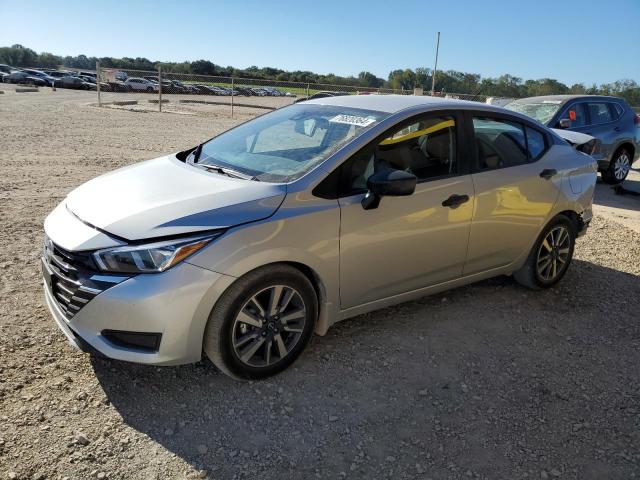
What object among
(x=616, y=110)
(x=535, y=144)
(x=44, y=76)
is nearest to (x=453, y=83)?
(x=616, y=110)

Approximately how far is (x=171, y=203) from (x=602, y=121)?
32.8 feet

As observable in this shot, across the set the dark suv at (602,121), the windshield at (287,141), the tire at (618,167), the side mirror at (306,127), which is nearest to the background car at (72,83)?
the dark suv at (602,121)

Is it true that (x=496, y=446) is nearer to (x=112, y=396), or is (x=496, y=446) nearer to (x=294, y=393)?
(x=294, y=393)

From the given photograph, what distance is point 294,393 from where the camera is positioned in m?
3.16

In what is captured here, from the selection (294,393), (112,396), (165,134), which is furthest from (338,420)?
(165,134)

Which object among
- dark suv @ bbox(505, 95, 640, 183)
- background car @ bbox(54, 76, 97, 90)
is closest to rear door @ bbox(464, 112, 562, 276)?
dark suv @ bbox(505, 95, 640, 183)

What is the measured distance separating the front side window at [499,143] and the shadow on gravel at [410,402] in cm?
127

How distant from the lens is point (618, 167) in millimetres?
10836

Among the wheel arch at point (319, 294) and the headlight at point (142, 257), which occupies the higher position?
the headlight at point (142, 257)

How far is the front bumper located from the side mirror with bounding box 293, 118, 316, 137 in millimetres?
1461

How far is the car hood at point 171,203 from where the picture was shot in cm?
286

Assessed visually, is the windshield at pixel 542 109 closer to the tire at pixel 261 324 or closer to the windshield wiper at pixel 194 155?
the windshield wiper at pixel 194 155

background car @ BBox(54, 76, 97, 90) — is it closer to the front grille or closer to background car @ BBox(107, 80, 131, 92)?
background car @ BBox(107, 80, 131, 92)

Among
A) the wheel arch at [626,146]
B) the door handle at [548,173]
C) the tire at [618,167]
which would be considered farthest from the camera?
the tire at [618,167]
